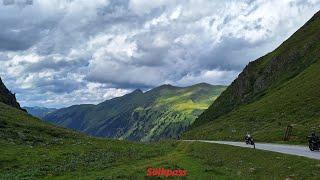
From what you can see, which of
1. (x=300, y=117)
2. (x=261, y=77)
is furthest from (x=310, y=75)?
(x=261, y=77)

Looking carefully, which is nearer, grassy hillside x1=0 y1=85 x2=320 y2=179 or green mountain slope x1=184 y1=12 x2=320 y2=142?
grassy hillside x1=0 y1=85 x2=320 y2=179

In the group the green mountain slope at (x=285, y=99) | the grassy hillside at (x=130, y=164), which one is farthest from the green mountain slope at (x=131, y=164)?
the green mountain slope at (x=285, y=99)

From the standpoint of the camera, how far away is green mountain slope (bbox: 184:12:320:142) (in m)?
97.0

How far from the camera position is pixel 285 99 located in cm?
12725

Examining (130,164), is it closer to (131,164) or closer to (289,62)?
(131,164)

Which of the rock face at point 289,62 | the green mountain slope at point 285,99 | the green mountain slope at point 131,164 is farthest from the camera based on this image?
the rock face at point 289,62

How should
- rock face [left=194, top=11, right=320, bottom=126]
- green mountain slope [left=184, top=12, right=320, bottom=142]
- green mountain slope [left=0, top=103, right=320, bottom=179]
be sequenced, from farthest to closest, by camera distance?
rock face [left=194, top=11, right=320, bottom=126], green mountain slope [left=184, top=12, right=320, bottom=142], green mountain slope [left=0, top=103, right=320, bottom=179]

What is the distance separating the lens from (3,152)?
7662 cm

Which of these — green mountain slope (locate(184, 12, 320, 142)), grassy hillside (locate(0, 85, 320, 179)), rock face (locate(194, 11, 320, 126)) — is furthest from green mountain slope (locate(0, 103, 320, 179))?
rock face (locate(194, 11, 320, 126))

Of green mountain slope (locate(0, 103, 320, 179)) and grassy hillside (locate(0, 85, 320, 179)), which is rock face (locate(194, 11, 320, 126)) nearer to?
green mountain slope (locate(0, 103, 320, 179))

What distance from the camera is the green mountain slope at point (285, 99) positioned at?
9700cm

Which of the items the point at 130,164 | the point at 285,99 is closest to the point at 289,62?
the point at 285,99

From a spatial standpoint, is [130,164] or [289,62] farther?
[289,62]

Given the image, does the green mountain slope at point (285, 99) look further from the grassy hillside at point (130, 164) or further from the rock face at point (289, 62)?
the grassy hillside at point (130, 164)
